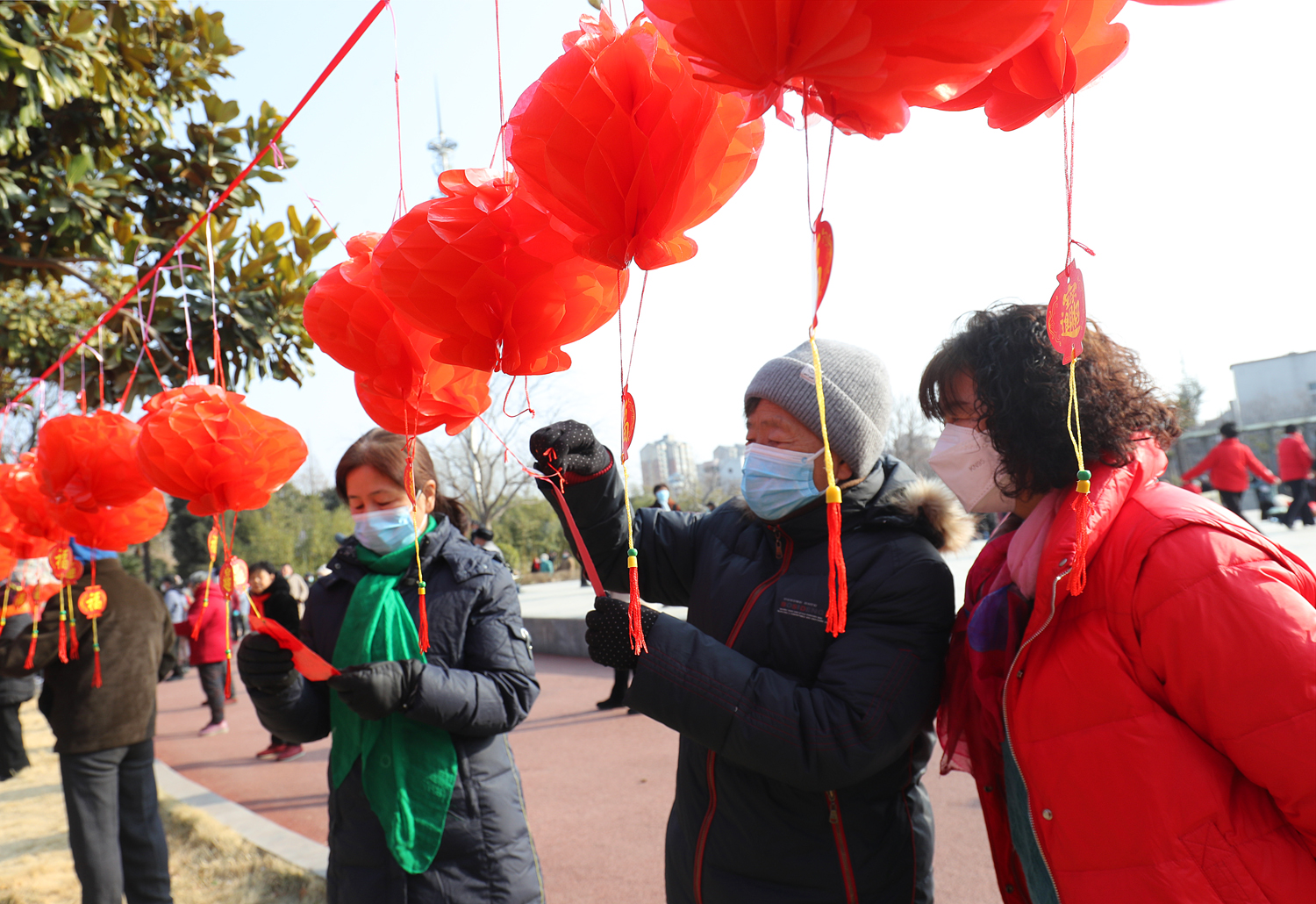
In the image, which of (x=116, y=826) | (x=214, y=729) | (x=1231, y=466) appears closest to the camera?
(x=116, y=826)

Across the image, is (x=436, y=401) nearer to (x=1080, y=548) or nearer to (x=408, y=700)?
(x=408, y=700)

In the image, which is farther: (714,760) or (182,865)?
(182,865)

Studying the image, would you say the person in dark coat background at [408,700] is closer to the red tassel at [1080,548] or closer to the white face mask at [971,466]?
the white face mask at [971,466]

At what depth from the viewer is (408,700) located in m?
2.05

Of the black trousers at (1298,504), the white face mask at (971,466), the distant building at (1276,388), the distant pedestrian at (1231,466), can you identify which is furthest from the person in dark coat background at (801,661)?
the distant building at (1276,388)

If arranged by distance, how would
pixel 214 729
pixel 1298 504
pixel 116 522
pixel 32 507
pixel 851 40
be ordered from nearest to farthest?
pixel 851 40
pixel 116 522
pixel 32 507
pixel 214 729
pixel 1298 504

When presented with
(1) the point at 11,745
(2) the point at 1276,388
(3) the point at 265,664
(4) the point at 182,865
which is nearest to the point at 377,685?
(3) the point at 265,664

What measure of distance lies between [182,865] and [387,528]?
12.1 feet

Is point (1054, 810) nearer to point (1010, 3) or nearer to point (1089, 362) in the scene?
point (1089, 362)

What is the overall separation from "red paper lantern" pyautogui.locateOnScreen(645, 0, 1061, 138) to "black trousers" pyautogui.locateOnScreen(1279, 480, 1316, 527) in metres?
12.4

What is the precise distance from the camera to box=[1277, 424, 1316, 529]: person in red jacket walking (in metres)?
10.1

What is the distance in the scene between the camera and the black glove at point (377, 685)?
201 cm

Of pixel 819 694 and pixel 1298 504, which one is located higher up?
pixel 819 694

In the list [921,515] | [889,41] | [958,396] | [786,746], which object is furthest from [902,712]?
[889,41]
